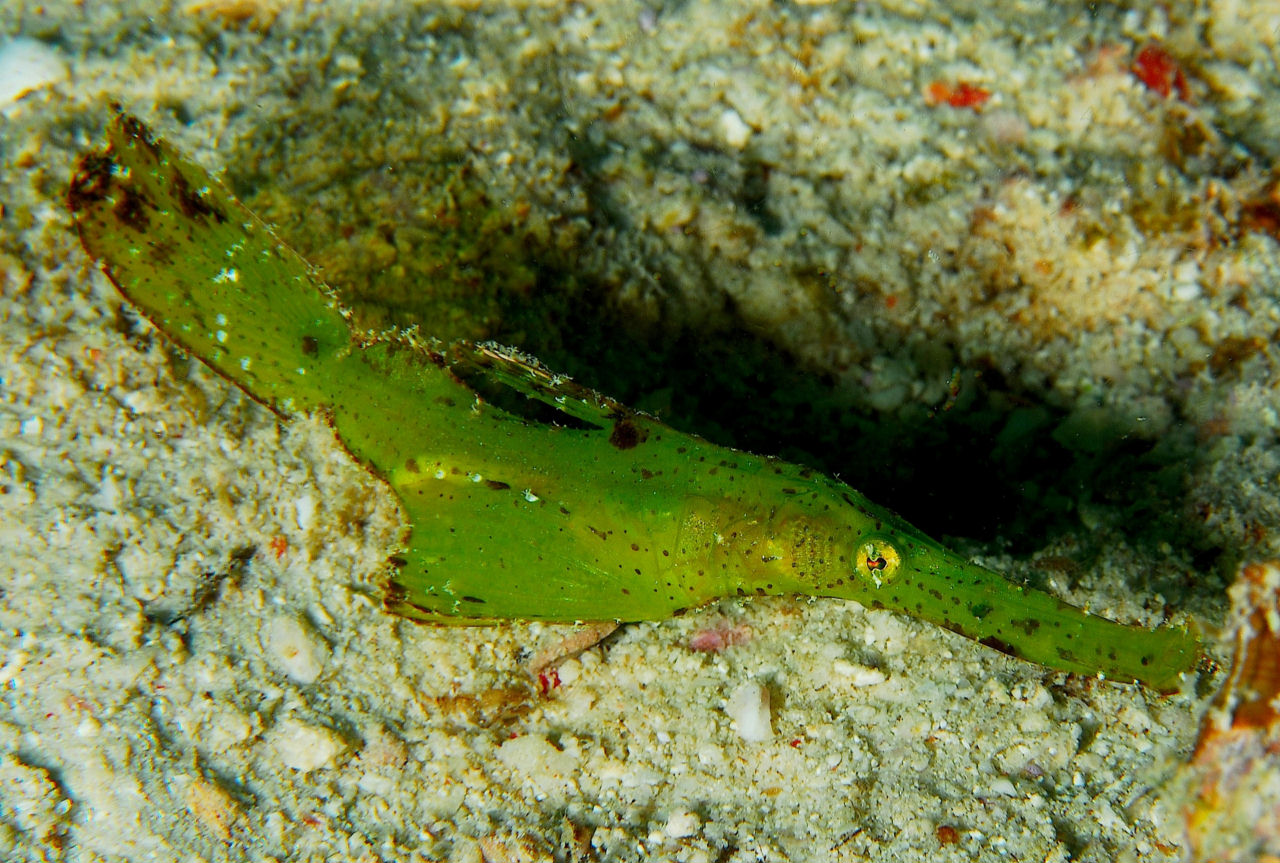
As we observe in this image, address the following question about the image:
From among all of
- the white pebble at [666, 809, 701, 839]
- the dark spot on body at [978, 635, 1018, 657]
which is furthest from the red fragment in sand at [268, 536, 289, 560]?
the dark spot on body at [978, 635, 1018, 657]

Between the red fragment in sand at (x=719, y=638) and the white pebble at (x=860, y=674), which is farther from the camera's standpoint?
the red fragment in sand at (x=719, y=638)

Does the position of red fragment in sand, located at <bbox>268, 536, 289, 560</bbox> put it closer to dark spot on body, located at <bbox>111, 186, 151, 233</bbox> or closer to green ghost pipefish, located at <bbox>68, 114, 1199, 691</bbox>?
green ghost pipefish, located at <bbox>68, 114, 1199, 691</bbox>

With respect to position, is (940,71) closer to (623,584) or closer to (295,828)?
(623,584)

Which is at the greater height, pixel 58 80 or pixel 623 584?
pixel 58 80

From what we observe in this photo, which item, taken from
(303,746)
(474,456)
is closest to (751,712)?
(474,456)

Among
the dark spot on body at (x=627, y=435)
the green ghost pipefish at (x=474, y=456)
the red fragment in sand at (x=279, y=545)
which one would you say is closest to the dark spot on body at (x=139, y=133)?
the green ghost pipefish at (x=474, y=456)

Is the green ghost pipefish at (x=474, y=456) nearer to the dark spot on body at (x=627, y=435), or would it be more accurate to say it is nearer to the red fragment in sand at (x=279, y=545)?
the dark spot on body at (x=627, y=435)

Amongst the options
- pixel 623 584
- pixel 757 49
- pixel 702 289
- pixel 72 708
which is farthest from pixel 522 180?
pixel 72 708
